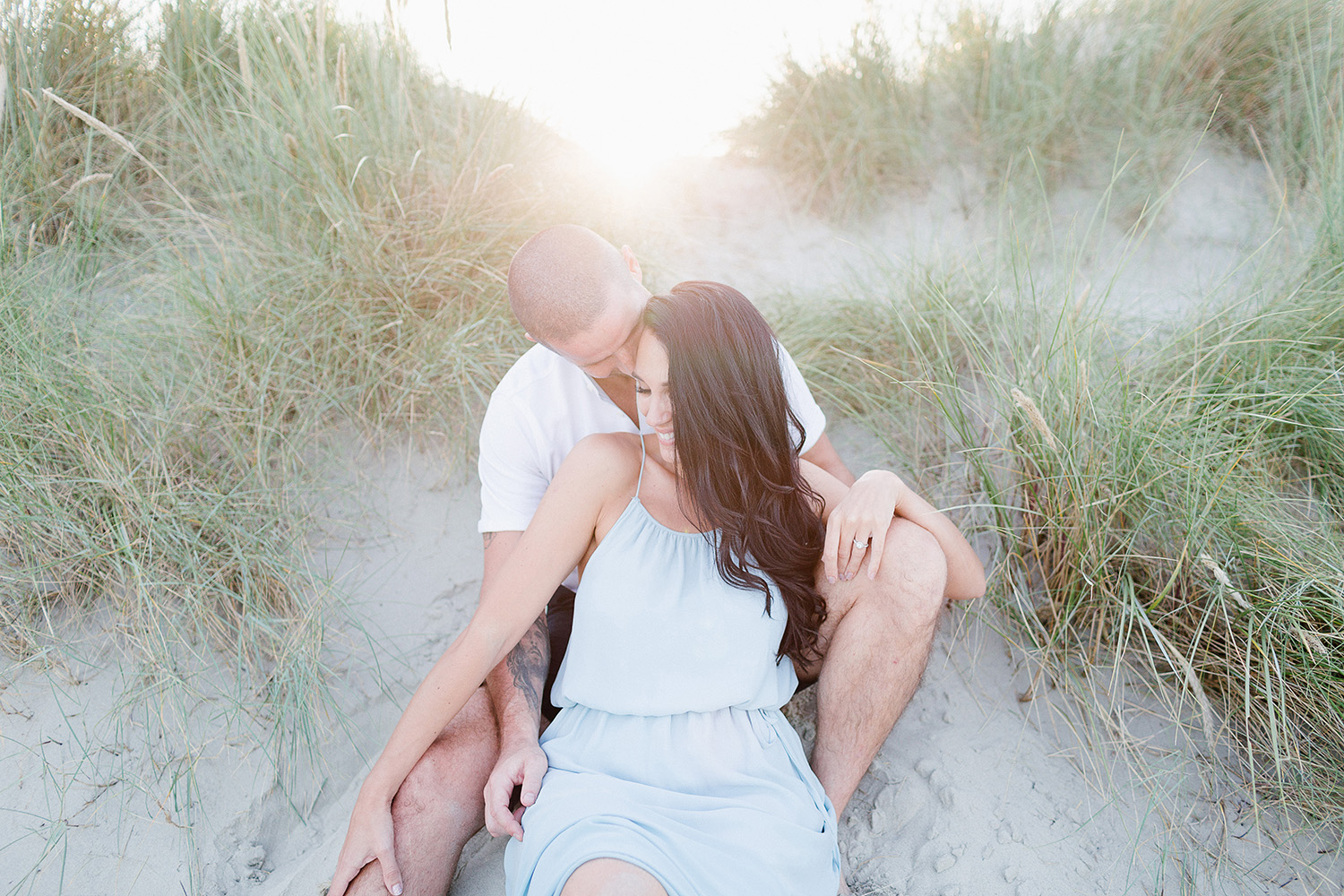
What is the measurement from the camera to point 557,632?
246cm

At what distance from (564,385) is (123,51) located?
9.64 ft

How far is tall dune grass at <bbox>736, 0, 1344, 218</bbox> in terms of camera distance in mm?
4012

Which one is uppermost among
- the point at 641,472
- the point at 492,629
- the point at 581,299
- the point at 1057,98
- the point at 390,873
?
the point at 1057,98

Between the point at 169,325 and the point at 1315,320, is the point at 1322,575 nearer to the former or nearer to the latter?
the point at 1315,320

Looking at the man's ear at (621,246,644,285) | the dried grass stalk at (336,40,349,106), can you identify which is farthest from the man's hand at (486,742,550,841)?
the dried grass stalk at (336,40,349,106)

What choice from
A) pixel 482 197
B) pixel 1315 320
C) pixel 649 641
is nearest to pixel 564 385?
pixel 649 641

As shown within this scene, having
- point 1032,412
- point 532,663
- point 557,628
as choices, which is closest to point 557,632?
point 557,628

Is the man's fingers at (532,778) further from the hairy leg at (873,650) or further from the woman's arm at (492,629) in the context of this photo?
the hairy leg at (873,650)

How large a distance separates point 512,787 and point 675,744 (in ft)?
1.28

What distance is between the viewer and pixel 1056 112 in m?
4.19

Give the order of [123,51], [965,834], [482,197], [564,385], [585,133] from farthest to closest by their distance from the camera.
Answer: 1. [585,133]
2. [123,51]
3. [482,197]
4. [564,385]
5. [965,834]

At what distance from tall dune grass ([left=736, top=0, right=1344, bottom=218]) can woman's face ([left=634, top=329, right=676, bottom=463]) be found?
2.77 m

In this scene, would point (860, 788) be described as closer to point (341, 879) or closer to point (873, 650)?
point (873, 650)

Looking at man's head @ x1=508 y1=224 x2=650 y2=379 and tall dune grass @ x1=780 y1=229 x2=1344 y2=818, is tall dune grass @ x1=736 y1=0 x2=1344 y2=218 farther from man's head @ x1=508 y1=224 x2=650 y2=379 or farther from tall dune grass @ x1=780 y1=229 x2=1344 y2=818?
man's head @ x1=508 y1=224 x2=650 y2=379
